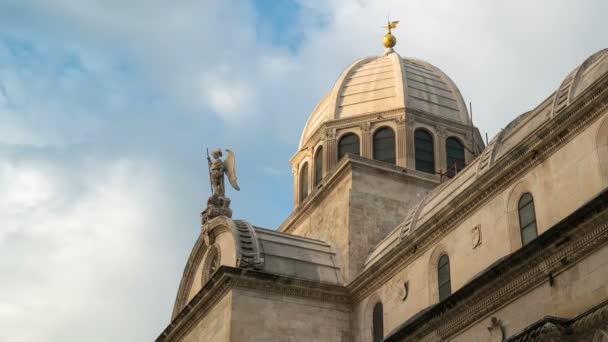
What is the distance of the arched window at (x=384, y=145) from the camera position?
42406 millimetres

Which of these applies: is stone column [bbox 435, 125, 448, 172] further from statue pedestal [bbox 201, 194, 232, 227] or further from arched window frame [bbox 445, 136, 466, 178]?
statue pedestal [bbox 201, 194, 232, 227]

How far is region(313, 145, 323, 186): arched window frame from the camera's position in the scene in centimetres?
4428

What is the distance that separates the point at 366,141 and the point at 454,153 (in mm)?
4118

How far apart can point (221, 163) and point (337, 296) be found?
327 inches

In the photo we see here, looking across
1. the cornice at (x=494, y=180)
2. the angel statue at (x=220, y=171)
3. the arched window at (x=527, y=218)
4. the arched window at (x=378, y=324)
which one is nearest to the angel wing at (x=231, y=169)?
the angel statue at (x=220, y=171)

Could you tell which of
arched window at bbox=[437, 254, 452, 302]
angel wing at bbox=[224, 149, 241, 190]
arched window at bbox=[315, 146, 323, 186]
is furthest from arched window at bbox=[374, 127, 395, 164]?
arched window at bbox=[437, 254, 452, 302]

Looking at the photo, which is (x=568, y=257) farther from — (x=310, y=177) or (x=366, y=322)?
(x=310, y=177)

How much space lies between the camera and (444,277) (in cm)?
3008

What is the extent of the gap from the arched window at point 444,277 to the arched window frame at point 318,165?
46.8ft

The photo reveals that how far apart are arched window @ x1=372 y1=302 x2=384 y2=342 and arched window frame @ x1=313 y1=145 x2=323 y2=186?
11518 mm

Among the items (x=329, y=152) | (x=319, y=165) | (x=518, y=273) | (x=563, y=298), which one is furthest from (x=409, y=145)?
(x=563, y=298)

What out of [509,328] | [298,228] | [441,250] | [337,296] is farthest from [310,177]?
[509,328]

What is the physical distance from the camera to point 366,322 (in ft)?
110

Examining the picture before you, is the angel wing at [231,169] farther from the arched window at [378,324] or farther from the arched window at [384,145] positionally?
the arched window at [378,324]
